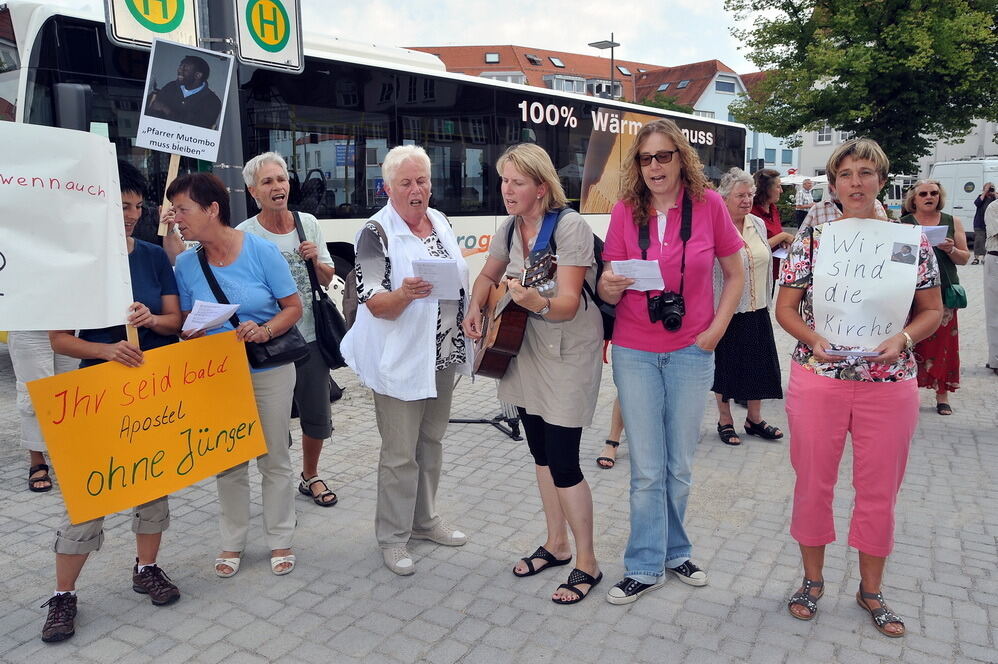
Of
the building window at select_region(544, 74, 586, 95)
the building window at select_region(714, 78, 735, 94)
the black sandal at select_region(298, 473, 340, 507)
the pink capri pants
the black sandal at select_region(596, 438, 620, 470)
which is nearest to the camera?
the pink capri pants

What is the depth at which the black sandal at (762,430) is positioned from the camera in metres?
5.79

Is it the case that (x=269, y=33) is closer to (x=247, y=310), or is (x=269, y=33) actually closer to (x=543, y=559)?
(x=247, y=310)

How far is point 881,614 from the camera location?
10.4 ft

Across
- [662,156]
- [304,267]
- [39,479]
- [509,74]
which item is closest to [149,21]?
[304,267]

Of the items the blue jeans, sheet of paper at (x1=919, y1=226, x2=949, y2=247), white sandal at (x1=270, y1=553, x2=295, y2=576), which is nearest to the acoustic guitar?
the blue jeans

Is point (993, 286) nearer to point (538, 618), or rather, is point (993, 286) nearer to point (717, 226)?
point (717, 226)

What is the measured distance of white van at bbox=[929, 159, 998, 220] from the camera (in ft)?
88.8

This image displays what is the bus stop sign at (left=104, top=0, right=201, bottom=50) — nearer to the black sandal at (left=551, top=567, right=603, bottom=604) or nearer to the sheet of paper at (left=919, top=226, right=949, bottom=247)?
the black sandal at (left=551, top=567, right=603, bottom=604)

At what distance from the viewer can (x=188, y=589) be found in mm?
3607

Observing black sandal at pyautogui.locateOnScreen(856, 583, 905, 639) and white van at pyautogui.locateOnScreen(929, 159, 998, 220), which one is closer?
black sandal at pyautogui.locateOnScreen(856, 583, 905, 639)

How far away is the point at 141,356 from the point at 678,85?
7303 cm

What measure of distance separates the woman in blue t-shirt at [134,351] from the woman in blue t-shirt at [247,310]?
0.15 m

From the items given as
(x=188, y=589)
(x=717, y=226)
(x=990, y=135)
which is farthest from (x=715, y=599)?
(x=990, y=135)

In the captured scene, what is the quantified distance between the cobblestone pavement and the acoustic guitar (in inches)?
39.8
